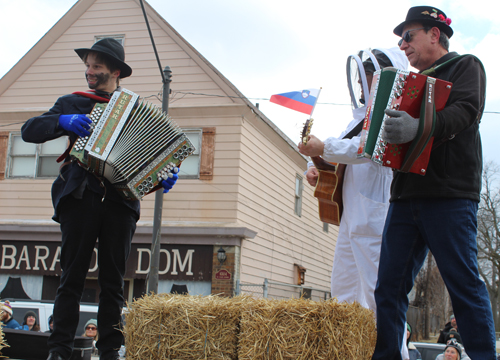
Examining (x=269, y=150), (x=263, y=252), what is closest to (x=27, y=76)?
(x=269, y=150)

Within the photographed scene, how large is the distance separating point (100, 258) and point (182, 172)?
10316mm

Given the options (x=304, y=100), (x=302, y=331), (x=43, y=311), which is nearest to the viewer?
(x=302, y=331)

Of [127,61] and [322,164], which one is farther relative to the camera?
[127,61]

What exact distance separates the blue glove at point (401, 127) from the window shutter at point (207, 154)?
10870mm

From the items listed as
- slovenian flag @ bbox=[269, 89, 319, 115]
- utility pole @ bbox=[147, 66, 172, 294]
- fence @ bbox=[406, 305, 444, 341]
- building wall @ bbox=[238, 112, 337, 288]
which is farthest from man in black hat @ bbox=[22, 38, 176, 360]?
fence @ bbox=[406, 305, 444, 341]

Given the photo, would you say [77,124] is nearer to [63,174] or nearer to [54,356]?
[63,174]

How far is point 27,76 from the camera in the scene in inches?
582

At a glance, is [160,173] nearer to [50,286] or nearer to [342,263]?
[342,263]

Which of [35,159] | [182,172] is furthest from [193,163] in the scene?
[35,159]

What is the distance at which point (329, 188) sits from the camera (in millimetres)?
3605

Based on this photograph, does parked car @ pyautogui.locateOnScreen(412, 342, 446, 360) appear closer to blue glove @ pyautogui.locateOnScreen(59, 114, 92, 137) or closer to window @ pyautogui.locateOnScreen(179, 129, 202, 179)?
window @ pyautogui.locateOnScreen(179, 129, 202, 179)

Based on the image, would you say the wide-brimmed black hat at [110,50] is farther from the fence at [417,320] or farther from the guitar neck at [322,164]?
the fence at [417,320]

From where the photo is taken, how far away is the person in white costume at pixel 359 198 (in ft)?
10.2

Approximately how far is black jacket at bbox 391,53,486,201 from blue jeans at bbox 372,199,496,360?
0.06 meters
